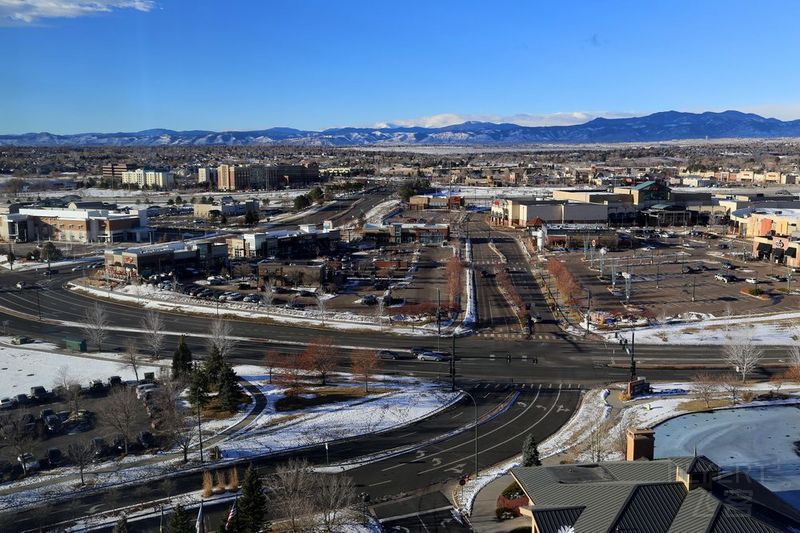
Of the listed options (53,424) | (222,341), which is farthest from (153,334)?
(53,424)

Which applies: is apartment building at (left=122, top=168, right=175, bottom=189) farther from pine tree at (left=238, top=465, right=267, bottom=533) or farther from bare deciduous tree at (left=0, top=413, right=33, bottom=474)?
pine tree at (left=238, top=465, right=267, bottom=533)

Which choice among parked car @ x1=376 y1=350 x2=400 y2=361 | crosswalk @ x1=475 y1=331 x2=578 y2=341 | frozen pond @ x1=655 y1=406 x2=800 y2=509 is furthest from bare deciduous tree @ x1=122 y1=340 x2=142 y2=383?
frozen pond @ x1=655 y1=406 x2=800 y2=509

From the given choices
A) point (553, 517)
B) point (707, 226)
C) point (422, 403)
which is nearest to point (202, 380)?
point (422, 403)

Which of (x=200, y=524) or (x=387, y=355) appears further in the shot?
(x=387, y=355)

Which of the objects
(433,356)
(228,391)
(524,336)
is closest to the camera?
(228,391)

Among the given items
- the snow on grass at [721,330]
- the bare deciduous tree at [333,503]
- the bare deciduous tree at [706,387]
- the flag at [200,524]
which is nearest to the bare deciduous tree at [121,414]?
the flag at [200,524]

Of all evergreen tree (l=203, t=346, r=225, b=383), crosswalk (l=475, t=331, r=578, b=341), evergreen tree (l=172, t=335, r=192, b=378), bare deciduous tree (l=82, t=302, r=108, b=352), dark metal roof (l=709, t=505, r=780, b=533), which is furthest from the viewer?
crosswalk (l=475, t=331, r=578, b=341)

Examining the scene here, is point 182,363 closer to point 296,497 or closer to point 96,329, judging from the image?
point 96,329

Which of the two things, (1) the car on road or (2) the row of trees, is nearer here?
(2) the row of trees

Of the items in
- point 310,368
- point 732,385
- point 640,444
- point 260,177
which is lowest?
point 732,385
